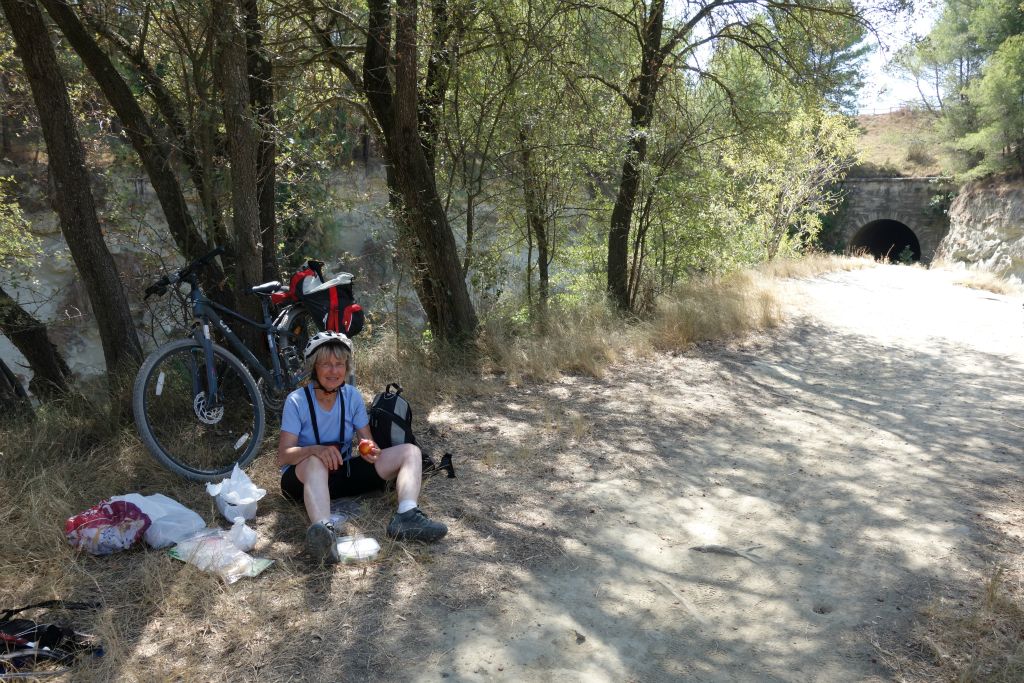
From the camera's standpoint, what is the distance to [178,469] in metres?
4.05

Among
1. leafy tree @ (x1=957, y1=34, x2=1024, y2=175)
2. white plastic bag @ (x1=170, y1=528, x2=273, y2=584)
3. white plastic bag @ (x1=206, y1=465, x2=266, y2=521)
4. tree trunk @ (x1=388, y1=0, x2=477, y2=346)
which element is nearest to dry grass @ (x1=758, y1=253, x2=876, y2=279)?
tree trunk @ (x1=388, y1=0, x2=477, y2=346)

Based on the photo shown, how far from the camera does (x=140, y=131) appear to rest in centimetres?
543

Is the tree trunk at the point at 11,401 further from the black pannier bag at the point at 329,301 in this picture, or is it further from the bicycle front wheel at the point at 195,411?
the black pannier bag at the point at 329,301

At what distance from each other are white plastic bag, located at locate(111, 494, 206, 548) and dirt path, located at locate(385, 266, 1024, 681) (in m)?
1.30

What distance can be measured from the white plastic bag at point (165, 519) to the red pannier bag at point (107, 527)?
4cm

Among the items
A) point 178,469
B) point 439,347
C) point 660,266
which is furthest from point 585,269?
point 178,469

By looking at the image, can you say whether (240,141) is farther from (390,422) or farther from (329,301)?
(390,422)

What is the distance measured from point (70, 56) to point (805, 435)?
7.45 meters

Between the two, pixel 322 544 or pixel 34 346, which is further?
pixel 34 346

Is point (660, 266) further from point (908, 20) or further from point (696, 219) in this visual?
point (908, 20)

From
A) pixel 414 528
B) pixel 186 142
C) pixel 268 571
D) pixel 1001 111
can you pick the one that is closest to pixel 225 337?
pixel 268 571

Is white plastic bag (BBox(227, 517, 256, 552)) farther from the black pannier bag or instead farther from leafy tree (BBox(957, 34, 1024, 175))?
leafy tree (BBox(957, 34, 1024, 175))

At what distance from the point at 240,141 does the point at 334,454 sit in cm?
237

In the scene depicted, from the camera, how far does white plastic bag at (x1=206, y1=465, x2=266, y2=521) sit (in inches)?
147
